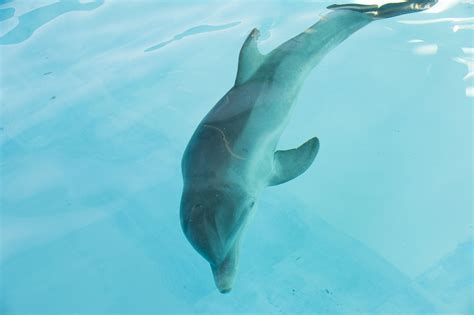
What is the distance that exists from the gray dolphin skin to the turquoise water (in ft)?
2.41

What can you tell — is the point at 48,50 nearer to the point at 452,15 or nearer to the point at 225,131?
the point at 225,131

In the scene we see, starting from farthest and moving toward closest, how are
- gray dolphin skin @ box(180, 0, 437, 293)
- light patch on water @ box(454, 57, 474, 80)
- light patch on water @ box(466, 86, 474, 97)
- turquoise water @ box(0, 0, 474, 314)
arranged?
light patch on water @ box(454, 57, 474, 80)
light patch on water @ box(466, 86, 474, 97)
turquoise water @ box(0, 0, 474, 314)
gray dolphin skin @ box(180, 0, 437, 293)

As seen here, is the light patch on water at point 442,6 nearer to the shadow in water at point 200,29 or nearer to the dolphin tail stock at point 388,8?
the dolphin tail stock at point 388,8

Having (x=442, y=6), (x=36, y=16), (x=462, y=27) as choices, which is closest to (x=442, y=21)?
(x=462, y=27)

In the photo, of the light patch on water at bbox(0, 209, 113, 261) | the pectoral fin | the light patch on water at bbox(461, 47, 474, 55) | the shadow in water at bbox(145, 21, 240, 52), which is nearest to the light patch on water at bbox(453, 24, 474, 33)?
the light patch on water at bbox(461, 47, 474, 55)

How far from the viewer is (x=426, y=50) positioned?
222 inches

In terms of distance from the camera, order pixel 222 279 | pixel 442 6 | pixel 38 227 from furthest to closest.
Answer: pixel 442 6 → pixel 38 227 → pixel 222 279

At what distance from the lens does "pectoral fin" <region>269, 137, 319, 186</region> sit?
372 cm

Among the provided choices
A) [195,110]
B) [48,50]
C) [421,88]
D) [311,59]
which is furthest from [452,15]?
[48,50]

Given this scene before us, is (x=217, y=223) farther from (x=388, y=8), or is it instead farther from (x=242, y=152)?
(x=388, y=8)

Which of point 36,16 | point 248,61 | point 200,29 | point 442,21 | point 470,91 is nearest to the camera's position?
point 248,61

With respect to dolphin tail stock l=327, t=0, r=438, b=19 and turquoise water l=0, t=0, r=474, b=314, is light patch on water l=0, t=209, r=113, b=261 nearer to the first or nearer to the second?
turquoise water l=0, t=0, r=474, b=314

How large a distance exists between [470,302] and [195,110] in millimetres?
3304

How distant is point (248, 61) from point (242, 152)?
0.93 m
